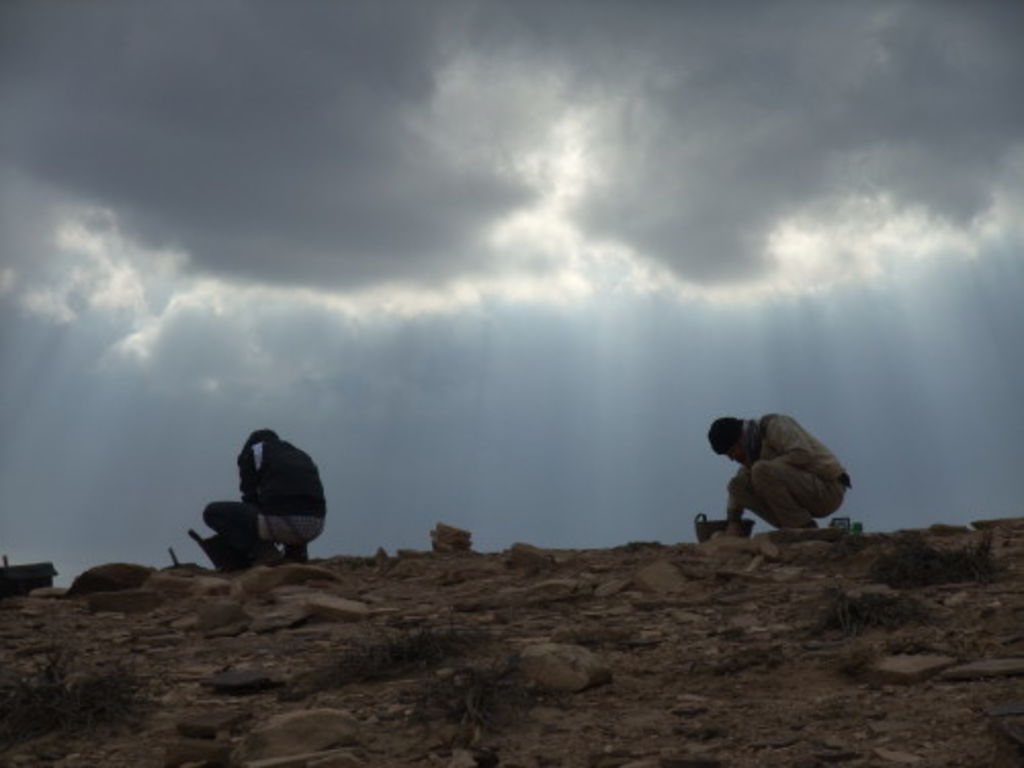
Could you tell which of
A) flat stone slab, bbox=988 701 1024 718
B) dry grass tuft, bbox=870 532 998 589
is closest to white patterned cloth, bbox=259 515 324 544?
dry grass tuft, bbox=870 532 998 589

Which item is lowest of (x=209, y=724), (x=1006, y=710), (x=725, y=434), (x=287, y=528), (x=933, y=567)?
(x=1006, y=710)

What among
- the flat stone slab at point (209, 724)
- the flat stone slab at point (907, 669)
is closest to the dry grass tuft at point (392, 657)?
the flat stone slab at point (209, 724)

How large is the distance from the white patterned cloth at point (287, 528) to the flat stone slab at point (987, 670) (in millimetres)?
6920

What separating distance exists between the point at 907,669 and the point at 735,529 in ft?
19.3

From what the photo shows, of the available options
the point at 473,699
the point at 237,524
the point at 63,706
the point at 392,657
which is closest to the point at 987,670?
the point at 473,699

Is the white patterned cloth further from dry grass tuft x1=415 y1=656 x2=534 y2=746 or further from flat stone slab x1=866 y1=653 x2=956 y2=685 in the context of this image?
flat stone slab x1=866 y1=653 x2=956 y2=685

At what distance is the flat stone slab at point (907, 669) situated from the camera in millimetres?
4801

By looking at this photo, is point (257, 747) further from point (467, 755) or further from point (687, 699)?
point (687, 699)

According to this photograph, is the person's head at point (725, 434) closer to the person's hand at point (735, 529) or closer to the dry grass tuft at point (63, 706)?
the person's hand at point (735, 529)

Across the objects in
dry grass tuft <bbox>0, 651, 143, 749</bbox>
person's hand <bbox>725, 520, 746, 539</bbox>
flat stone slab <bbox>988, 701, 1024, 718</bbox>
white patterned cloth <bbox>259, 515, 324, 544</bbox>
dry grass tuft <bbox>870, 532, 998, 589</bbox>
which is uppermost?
white patterned cloth <bbox>259, 515, 324, 544</bbox>

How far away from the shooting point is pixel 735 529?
1072 cm

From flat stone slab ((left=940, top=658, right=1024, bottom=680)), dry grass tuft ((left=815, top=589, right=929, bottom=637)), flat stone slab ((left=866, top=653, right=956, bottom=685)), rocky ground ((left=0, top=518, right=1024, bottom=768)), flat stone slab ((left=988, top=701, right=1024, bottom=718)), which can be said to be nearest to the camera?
flat stone slab ((left=988, top=701, right=1024, bottom=718))

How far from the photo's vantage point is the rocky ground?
170 inches

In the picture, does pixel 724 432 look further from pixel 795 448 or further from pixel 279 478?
pixel 279 478
